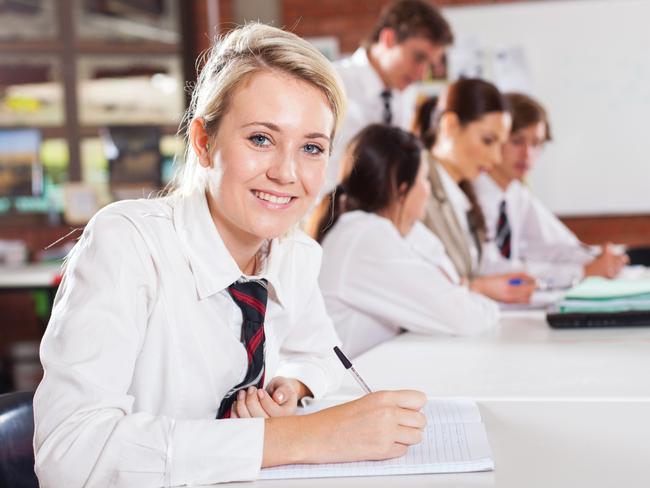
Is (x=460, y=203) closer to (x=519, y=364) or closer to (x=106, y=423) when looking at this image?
(x=519, y=364)

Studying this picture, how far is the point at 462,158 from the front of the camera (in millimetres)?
3080

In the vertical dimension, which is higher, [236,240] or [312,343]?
[236,240]

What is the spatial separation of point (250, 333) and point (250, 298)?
0.06 metres

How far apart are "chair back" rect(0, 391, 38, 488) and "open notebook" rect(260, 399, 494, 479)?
419 mm

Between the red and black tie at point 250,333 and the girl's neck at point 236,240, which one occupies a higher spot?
the girl's neck at point 236,240

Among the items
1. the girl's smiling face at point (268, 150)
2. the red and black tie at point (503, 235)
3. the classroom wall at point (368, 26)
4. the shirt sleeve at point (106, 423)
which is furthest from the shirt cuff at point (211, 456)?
the classroom wall at point (368, 26)

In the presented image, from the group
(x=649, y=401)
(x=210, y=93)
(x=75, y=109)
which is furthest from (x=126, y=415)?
(x=75, y=109)

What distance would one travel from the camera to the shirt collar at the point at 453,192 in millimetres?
2994

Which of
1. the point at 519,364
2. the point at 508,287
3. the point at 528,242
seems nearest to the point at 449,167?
the point at 508,287

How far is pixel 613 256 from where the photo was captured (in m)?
3.16

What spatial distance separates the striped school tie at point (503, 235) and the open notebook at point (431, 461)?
2462mm

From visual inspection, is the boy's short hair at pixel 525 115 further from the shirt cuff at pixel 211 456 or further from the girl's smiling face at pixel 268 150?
the shirt cuff at pixel 211 456

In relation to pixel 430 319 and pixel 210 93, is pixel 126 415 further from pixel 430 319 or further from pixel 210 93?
pixel 430 319

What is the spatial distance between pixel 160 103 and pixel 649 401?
4535 mm
